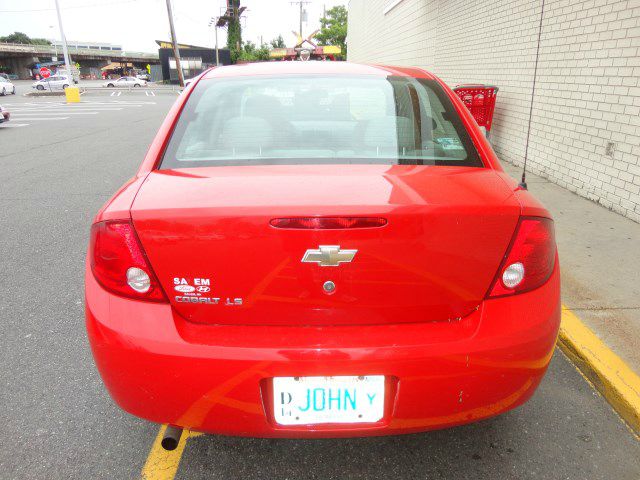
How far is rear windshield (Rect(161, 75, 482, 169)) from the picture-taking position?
1988 millimetres

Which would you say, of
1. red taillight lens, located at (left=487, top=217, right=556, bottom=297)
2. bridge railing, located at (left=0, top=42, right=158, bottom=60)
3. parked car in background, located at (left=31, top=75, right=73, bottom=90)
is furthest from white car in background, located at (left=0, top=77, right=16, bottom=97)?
bridge railing, located at (left=0, top=42, right=158, bottom=60)

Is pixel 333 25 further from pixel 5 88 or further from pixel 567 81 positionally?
pixel 567 81

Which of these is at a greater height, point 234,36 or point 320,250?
point 234,36

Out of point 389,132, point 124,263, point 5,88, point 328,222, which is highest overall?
point 389,132

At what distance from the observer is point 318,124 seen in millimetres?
2158

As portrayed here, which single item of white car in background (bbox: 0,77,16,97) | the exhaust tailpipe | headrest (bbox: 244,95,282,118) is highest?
headrest (bbox: 244,95,282,118)

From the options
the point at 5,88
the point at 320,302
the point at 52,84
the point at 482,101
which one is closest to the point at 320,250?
the point at 320,302

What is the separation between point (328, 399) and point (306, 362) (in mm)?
157

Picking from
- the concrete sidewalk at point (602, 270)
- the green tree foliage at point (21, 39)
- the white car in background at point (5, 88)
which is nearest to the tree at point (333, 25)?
the white car in background at point (5, 88)

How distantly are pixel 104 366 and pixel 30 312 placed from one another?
6.65 feet

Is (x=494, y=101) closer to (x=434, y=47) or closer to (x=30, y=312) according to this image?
(x=434, y=47)

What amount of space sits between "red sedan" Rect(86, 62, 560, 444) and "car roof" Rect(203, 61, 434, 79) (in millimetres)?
997

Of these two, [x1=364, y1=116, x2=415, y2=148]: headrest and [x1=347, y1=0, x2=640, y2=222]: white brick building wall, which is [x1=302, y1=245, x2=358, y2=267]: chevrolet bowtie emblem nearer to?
[x1=364, y1=116, x2=415, y2=148]: headrest

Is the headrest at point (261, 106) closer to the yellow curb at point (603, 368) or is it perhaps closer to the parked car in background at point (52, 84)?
the yellow curb at point (603, 368)
